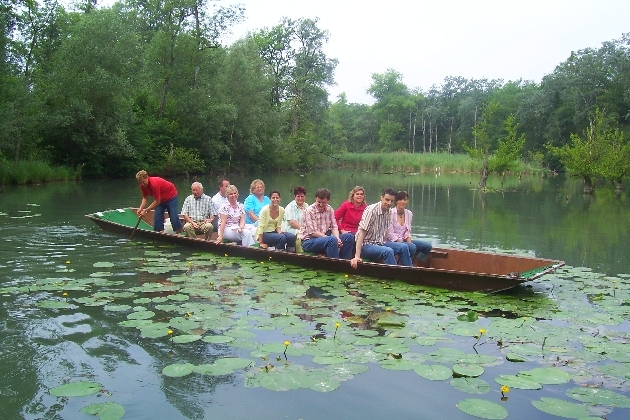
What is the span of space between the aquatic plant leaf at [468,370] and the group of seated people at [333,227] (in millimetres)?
3097

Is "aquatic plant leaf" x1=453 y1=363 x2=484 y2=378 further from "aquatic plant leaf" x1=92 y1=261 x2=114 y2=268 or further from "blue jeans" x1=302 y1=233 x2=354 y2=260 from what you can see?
"aquatic plant leaf" x1=92 y1=261 x2=114 y2=268

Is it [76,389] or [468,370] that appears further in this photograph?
[468,370]

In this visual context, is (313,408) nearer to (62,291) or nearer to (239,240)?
(62,291)

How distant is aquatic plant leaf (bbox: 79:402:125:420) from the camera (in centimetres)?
352

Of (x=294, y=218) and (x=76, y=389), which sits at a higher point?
(x=294, y=218)

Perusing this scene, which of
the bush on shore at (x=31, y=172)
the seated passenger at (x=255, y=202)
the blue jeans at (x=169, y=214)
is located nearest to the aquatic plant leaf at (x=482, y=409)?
the seated passenger at (x=255, y=202)

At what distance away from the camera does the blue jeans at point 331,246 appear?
806cm

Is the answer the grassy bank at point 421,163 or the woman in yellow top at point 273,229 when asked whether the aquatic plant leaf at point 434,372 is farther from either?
the grassy bank at point 421,163

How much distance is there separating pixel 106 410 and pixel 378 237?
4.86 meters

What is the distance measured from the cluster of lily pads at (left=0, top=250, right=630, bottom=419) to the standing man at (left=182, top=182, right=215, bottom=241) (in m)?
2.11

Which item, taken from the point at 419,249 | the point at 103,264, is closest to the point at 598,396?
the point at 419,249

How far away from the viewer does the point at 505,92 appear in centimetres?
7800

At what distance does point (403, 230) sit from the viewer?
8266 mm

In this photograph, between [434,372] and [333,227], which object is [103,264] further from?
[434,372]
